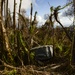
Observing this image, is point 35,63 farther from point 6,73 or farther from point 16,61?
point 6,73

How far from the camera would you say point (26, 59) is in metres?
8.24

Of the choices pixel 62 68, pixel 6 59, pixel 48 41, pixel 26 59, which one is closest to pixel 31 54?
pixel 26 59

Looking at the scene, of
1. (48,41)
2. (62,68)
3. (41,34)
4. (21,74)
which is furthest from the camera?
(41,34)

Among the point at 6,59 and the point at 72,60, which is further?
Result: the point at 6,59

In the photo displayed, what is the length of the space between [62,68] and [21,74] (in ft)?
4.60

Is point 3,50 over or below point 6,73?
over

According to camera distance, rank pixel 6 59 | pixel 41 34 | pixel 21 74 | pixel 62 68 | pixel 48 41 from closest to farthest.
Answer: pixel 21 74 < pixel 62 68 < pixel 6 59 < pixel 48 41 < pixel 41 34

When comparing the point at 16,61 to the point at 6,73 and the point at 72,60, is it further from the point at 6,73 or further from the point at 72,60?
the point at 72,60

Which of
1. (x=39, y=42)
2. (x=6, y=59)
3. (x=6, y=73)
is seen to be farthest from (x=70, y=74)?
(x=39, y=42)

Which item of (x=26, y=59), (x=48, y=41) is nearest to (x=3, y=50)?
(x=26, y=59)

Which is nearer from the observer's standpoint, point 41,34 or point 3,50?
point 3,50

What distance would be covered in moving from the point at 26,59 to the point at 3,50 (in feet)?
2.94

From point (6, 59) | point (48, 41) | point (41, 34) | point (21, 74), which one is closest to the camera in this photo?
point (21, 74)

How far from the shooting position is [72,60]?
7.58 metres
